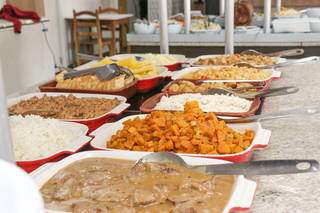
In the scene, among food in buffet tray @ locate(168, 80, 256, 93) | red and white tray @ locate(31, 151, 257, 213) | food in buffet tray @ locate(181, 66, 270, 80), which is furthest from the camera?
food in buffet tray @ locate(181, 66, 270, 80)

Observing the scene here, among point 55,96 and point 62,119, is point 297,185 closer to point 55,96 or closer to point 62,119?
point 62,119

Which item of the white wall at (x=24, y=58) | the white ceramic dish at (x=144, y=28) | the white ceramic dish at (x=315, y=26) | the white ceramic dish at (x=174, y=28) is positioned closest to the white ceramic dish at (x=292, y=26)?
the white ceramic dish at (x=315, y=26)

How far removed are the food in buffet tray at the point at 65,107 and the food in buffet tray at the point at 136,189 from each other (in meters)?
0.39

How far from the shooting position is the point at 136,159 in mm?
833

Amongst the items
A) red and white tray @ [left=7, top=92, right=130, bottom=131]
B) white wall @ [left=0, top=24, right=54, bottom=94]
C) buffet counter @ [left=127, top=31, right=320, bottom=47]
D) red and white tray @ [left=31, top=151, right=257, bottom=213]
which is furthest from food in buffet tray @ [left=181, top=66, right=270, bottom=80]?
white wall @ [left=0, top=24, right=54, bottom=94]

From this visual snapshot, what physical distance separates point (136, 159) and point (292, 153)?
35cm

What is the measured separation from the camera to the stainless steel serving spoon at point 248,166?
26.1 inches

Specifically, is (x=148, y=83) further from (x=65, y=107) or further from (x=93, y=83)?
(x=65, y=107)

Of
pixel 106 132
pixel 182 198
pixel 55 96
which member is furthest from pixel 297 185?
pixel 55 96

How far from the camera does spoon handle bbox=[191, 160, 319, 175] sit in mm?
661

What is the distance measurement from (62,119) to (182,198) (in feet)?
1.89

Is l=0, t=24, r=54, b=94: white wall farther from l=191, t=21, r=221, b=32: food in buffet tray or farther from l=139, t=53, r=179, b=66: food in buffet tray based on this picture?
l=139, t=53, r=179, b=66: food in buffet tray

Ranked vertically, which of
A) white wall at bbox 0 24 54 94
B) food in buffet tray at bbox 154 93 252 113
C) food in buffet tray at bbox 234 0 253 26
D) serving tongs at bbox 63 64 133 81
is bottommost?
white wall at bbox 0 24 54 94

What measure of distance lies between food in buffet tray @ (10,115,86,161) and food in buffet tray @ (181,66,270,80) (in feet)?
1.97
